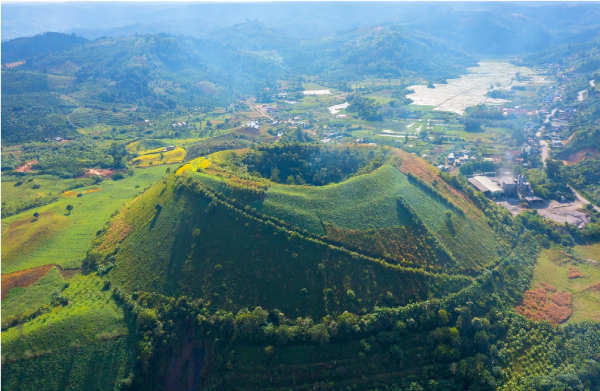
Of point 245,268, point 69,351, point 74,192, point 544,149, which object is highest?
point 544,149

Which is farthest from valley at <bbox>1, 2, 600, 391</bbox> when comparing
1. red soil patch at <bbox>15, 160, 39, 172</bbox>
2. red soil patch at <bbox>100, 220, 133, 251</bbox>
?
red soil patch at <bbox>15, 160, 39, 172</bbox>

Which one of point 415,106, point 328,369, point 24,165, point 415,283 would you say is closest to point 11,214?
point 24,165

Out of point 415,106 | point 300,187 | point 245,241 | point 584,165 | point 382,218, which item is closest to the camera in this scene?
point 245,241

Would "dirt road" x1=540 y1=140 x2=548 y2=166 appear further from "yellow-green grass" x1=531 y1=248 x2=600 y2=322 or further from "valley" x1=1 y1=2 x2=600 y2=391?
"yellow-green grass" x1=531 y1=248 x2=600 y2=322

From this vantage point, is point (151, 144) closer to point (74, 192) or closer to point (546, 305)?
point (74, 192)

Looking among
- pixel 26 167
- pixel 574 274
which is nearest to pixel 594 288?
pixel 574 274

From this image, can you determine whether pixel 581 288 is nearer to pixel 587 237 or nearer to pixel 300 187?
pixel 587 237
